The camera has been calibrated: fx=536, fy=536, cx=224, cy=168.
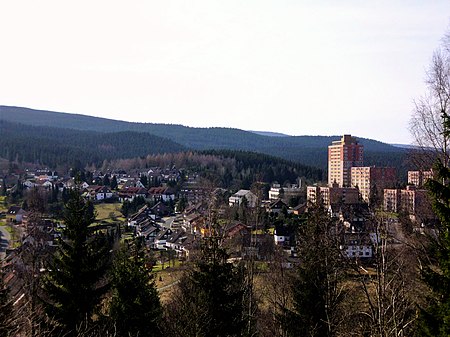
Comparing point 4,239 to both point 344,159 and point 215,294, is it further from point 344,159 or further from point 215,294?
point 344,159

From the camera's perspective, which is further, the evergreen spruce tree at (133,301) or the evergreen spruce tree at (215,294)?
the evergreen spruce tree at (133,301)

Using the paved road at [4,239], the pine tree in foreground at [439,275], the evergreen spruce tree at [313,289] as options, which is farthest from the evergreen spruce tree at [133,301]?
the paved road at [4,239]

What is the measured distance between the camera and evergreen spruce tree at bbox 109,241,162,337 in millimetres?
11742

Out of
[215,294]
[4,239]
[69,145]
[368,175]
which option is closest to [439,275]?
[215,294]

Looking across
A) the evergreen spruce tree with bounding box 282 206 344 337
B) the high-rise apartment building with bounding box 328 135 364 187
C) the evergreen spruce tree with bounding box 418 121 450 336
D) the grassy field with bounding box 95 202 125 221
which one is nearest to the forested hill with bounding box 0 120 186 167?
the grassy field with bounding box 95 202 125 221

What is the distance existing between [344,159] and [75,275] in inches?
3206

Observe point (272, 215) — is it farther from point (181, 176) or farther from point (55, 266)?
point (181, 176)

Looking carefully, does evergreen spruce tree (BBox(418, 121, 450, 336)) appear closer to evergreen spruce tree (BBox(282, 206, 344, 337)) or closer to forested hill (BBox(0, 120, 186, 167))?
evergreen spruce tree (BBox(282, 206, 344, 337))

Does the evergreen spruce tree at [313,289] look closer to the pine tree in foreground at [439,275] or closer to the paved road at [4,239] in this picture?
the pine tree in foreground at [439,275]

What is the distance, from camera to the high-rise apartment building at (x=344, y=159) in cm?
8975

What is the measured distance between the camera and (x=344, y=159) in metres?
89.9

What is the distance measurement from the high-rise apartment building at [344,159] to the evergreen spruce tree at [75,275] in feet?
258

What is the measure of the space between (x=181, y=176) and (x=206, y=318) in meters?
80.5

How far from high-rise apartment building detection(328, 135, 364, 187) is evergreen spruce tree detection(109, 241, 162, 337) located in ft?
258
